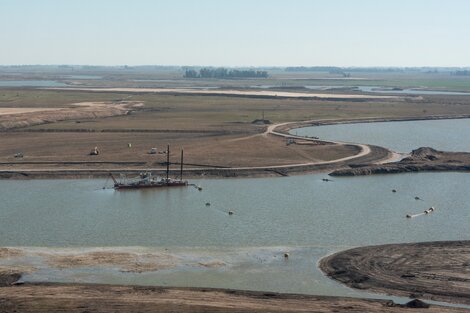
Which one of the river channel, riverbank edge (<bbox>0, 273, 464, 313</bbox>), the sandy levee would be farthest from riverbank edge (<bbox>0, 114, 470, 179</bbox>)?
riverbank edge (<bbox>0, 273, 464, 313</bbox>)

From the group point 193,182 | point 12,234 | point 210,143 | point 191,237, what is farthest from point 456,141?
point 12,234

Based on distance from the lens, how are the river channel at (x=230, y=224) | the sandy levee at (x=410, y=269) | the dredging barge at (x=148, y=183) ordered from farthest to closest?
the dredging barge at (x=148, y=183) → the river channel at (x=230, y=224) → the sandy levee at (x=410, y=269)

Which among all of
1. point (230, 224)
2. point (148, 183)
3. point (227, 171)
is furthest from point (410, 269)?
point (227, 171)

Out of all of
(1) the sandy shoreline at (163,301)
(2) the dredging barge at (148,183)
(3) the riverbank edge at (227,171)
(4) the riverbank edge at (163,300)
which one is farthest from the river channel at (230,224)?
(3) the riverbank edge at (227,171)

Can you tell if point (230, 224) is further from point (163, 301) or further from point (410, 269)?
point (163, 301)

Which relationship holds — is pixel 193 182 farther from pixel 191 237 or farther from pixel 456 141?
pixel 456 141

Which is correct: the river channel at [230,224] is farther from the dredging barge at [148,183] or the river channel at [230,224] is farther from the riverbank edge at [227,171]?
the riverbank edge at [227,171]

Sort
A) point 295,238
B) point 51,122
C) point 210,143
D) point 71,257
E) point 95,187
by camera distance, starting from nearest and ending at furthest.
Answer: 1. point 71,257
2. point 295,238
3. point 95,187
4. point 210,143
5. point 51,122
